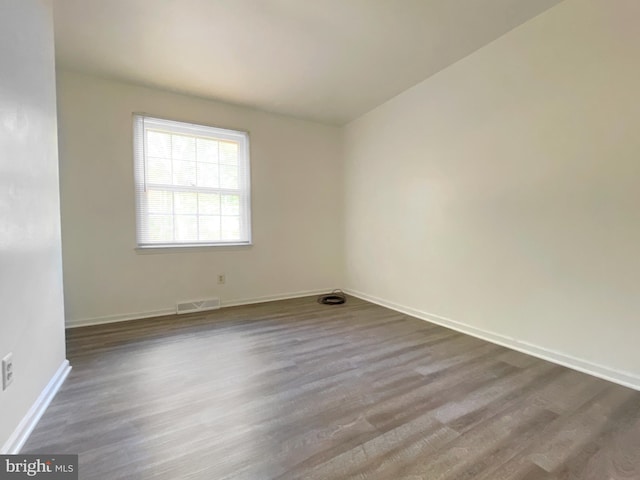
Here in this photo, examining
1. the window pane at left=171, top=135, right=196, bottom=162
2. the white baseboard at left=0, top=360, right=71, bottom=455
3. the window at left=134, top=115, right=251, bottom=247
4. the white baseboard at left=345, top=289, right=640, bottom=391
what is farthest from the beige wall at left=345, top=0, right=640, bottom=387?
the white baseboard at left=0, top=360, right=71, bottom=455

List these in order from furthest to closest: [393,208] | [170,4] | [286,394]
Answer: [393,208], [170,4], [286,394]

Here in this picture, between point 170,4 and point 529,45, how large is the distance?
2.67m

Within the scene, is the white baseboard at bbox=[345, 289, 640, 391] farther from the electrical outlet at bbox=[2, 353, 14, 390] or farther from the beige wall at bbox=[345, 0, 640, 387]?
the electrical outlet at bbox=[2, 353, 14, 390]

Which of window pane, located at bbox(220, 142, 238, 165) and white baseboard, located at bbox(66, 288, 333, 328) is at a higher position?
window pane, located at bbox(220, 142, 238, 165)

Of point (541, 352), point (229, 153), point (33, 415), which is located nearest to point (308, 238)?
point (229, 153)

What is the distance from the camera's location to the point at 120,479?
1.10 metres

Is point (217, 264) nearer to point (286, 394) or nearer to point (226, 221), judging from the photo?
point (226, 221)

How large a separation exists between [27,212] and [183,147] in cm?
216

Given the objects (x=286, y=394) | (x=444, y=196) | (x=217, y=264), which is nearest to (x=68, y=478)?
(x=286, y=394)

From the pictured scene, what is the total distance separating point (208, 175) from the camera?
11.5ft

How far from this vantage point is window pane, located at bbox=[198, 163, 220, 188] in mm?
3447

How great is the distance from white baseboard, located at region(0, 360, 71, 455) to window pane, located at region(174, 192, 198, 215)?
1880 millimetres

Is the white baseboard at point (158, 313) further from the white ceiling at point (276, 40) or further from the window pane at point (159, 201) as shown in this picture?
the white ceiling at point (276, 40)

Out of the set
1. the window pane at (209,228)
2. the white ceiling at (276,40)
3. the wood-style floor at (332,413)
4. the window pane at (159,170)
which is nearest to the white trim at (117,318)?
the wood-style floor at (332,413)
